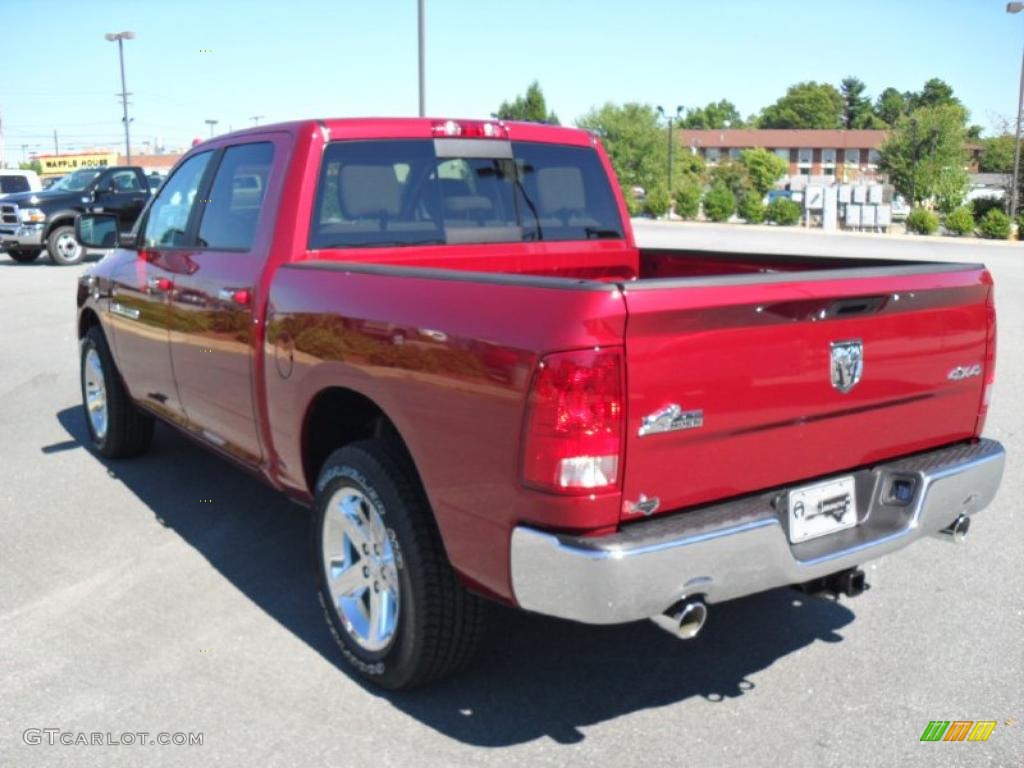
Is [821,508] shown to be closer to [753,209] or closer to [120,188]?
[120,188]

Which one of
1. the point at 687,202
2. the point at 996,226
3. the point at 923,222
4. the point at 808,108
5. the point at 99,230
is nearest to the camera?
the point at 99,230

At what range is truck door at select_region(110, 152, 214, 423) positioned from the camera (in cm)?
515

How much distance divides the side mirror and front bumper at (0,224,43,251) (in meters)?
17.1

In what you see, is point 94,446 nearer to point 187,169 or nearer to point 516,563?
point 187,169

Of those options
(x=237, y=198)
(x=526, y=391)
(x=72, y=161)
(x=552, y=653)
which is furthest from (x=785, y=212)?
(x=72, y=161)

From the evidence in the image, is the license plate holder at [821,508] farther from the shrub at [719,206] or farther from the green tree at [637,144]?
the green tree at [637,144]

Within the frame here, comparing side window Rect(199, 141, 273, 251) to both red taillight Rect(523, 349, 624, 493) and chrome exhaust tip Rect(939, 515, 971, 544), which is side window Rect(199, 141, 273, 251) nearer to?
red taillight Rect(523, 349, 624, 493)

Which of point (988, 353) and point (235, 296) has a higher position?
point (235, 296)

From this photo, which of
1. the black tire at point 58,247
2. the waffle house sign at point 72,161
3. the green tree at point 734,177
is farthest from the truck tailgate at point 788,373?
the waffle house sign at point 72,161

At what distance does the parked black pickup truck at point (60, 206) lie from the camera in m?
21.4

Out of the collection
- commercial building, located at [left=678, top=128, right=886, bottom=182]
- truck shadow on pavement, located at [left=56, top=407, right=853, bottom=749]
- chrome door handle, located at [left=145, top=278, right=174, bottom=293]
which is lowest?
truck shadow on pavement, located at [left=56, top=407, right=853, bottom=749]

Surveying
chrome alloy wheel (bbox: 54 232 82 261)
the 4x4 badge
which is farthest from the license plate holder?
chrome alloy wheel (bbox: 54 232 82 261)

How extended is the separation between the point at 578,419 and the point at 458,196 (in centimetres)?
215

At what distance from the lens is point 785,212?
43.2 meters
